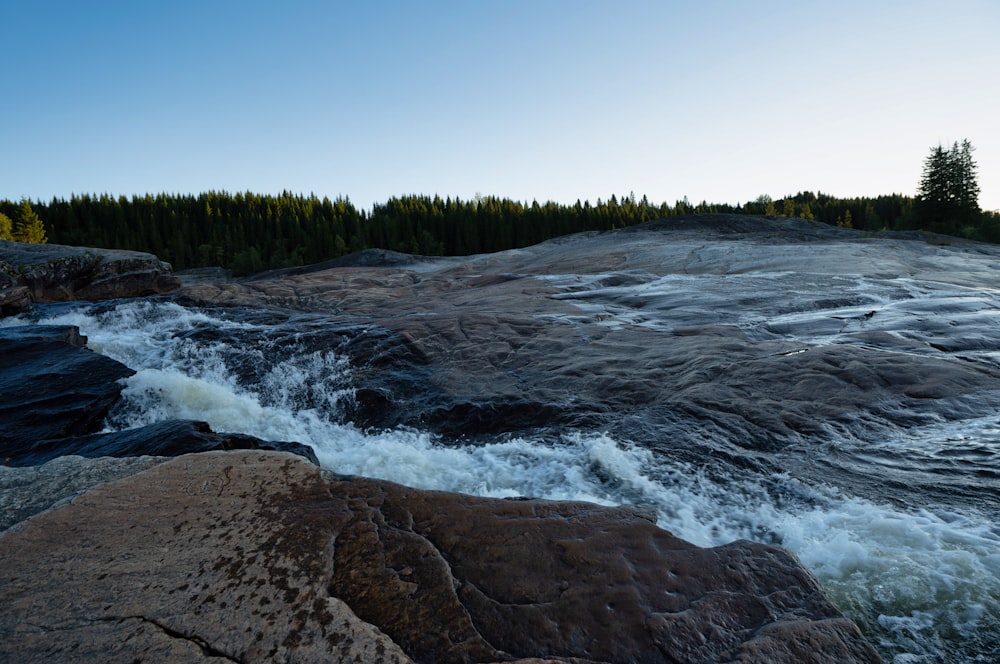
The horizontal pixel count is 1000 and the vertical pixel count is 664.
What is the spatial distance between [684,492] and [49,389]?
22.0 feet

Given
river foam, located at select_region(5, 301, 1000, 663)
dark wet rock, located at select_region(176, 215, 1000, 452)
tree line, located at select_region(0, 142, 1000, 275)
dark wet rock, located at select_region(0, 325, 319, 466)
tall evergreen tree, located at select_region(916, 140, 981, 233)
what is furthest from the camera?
tree line, located at select_region(0, 142, 1000, 275)

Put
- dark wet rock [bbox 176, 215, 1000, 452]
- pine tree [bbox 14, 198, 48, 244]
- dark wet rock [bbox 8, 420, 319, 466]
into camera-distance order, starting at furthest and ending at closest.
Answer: pine tree [bbox 14, 198, 48, 244] → dark wet rock [bbox 176, 215, 1000, 452] → dark wet rock [bbox 8, 420, 319, 466]

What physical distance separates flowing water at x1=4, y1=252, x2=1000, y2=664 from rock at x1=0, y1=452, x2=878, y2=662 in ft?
2.61

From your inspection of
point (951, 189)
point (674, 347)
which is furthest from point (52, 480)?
point (951, 189)

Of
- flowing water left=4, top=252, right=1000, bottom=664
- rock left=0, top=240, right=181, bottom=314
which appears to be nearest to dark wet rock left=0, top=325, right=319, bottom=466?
flowing water left=4, top=252, right=1000, bottom=664

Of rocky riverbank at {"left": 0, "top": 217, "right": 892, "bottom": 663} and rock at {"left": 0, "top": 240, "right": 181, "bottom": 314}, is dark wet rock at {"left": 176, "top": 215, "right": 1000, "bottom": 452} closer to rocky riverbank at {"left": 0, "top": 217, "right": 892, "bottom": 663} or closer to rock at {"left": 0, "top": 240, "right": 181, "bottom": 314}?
rocky riverbank at {"left": 0, "top": 217, "right": 892, "bottom": 663}

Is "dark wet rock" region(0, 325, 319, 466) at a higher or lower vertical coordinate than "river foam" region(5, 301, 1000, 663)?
higher

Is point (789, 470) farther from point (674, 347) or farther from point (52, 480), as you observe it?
point (52, 480)

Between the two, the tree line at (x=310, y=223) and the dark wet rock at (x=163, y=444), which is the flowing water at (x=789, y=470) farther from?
the tree line at (x=310, y=223)

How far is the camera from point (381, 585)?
1966 mm

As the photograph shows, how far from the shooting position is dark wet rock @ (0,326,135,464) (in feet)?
16.5

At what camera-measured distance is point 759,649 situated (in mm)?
1720

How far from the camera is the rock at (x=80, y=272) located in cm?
1515

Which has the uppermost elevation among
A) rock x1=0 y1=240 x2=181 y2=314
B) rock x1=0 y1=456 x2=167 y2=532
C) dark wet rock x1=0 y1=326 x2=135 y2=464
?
rock x1=0 y1=240 x2=181 y2=314
